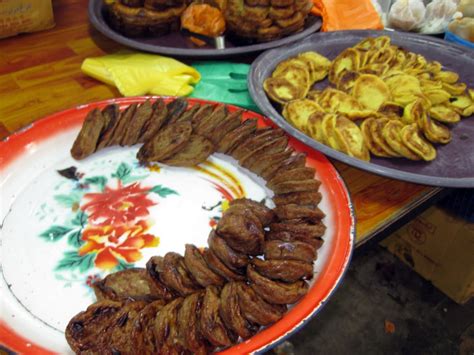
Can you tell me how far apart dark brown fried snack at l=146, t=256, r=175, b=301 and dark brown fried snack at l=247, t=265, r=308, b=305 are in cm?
22

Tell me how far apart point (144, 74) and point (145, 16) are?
348mm

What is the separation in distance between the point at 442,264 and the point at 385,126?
61.7 inches

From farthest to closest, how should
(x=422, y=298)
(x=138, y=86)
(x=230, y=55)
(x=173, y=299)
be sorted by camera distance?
1. (x=422, y=298)
2. (x=230, y=55)
3. (x=138, y=86)
4. (x=173, y=299)

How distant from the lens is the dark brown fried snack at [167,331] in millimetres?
1034

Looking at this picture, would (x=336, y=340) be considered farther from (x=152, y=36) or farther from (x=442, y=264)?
(x=152, y=36)

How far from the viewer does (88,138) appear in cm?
165

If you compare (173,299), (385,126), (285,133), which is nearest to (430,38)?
(385,126)

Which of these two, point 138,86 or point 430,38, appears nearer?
point 138,86

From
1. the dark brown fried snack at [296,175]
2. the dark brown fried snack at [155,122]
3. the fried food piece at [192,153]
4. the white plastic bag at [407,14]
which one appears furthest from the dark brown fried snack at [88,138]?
the white plastic bag at [407,14]

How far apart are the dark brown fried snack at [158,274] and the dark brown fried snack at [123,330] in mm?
68

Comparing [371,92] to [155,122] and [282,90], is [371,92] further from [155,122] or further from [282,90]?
[155,122]

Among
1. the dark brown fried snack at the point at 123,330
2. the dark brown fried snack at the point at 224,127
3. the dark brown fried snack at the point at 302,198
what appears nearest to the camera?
the dark brown fried snack at the point at 123,330

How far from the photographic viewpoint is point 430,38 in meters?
2.30

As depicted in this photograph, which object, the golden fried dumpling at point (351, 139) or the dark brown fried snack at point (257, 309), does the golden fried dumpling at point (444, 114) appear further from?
the dark brown fried snack at point (257, 309)
